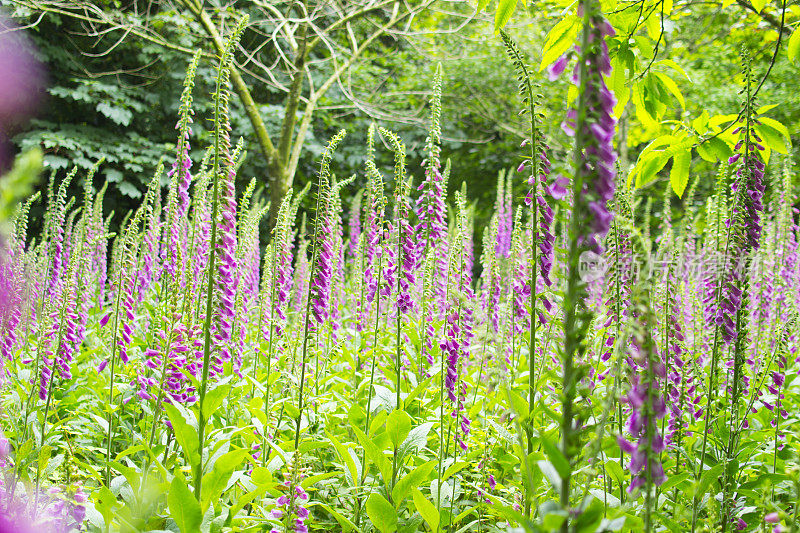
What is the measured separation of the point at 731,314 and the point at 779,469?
4.41 ft

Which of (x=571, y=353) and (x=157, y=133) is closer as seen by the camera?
(x=571, y=353)

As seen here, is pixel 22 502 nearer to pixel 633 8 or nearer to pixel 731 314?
pixel 731 314

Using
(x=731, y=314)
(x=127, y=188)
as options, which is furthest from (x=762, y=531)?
(x=127, y=188)

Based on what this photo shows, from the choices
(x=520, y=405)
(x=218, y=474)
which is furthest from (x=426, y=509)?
(x=218, y=474)

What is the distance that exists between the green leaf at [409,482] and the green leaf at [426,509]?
15 centimetres

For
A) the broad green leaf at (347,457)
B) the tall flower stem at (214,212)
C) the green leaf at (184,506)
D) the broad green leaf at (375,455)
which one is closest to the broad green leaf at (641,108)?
the tall flower stem at (214,212)

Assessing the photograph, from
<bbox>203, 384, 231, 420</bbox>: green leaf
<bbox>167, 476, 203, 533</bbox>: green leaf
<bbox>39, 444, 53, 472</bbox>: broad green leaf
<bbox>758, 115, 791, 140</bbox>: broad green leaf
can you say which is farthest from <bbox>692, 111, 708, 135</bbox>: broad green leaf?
<bbox>39, 444, 53, 472</bbox>: broad green leaf

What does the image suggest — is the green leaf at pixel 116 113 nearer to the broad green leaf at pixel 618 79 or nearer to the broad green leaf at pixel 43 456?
the broad green leaf at pixel 43 456

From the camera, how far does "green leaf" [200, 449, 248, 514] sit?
100 inches

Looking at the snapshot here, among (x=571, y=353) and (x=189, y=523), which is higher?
(x=571, y=353)

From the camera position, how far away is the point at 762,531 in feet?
6.75

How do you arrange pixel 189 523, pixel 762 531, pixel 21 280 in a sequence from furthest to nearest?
pixel 21 280 → pixel 189 523 → pixel 762 531

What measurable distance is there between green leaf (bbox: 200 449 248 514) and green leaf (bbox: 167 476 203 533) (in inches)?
8.6

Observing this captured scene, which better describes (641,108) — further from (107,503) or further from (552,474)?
(107,503)
